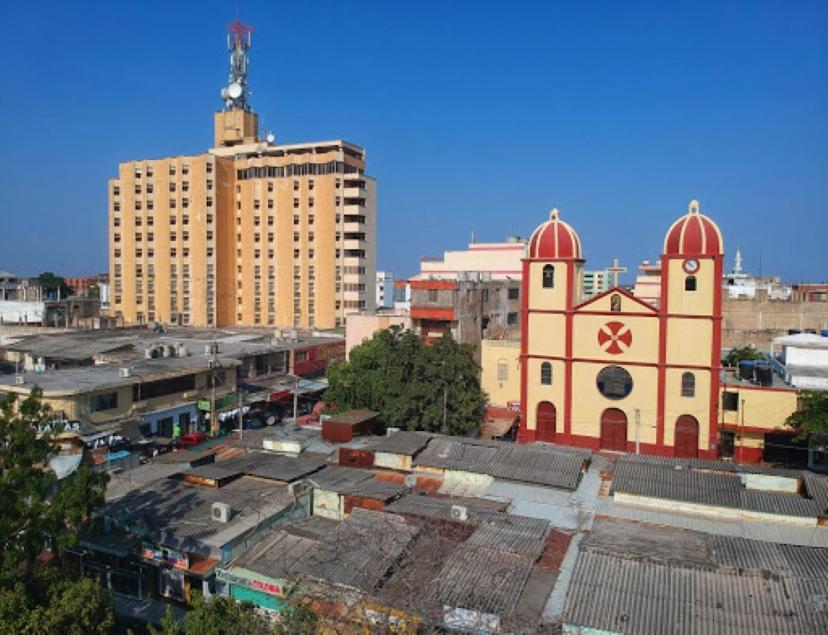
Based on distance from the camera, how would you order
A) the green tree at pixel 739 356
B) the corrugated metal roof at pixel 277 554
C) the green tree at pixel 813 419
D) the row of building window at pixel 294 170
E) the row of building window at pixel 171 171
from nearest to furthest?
the corrugated metal roof at pixel 277 554 < the green tree at pixel 813 419 < the green tree at pixel 739 356 < the row of building window at pixel 294 170 < the row of building window at pixel 171 171

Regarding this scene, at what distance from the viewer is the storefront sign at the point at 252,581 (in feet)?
52.2

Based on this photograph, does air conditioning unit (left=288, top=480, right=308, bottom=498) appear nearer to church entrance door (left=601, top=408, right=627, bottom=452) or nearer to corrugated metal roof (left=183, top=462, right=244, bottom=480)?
corrugated metal roof (left=183, top=462, right=244, bottom=480)

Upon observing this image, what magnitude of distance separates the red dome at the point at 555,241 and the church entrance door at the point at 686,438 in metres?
9.10

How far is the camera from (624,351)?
1245 inches

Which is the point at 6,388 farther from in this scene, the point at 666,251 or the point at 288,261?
the point at 288,261

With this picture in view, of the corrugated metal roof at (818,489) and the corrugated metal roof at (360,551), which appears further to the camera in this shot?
the corrugated metal roof at (818,489)

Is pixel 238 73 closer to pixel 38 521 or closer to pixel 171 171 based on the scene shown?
pixel 171 171

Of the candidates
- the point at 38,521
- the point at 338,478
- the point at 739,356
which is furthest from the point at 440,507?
the point at 739,356

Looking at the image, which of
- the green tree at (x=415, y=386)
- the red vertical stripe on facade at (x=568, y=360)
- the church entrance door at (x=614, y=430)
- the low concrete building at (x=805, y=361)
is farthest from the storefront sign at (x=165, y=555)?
the low concrete building at (x=805, y=361)

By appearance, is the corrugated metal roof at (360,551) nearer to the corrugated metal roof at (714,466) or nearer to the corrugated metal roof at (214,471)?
the corrugated metal roof at (214,471)

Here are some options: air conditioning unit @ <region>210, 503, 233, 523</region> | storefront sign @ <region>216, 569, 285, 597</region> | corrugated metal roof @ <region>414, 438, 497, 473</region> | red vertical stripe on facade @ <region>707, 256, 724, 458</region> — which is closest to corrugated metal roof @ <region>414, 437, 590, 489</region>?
corrugated metal roof @ <region>414, 438, 497, 473</region>

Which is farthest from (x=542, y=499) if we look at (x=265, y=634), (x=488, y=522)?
(x=265, y=634)

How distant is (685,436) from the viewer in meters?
30.5

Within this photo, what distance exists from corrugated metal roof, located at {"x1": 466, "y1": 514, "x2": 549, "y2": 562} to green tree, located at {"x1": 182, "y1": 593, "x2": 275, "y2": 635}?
18.9 ft
